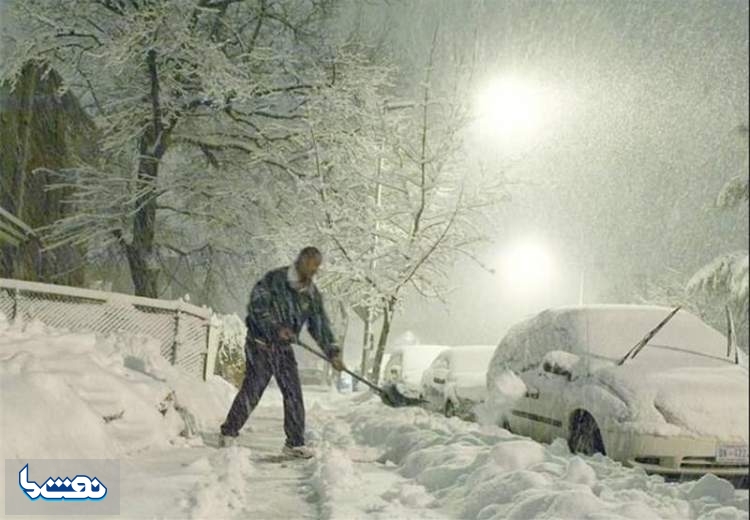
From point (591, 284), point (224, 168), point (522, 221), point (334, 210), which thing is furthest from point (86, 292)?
point (591, 284)

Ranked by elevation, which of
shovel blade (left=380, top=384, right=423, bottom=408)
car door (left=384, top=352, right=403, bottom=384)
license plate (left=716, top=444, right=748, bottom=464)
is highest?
car door (left=384, top=352, right=403, bottom=384)

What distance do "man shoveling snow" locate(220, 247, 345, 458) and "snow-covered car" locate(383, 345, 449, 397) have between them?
0.44 ft

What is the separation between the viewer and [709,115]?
1.08 meters

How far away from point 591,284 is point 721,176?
314mm

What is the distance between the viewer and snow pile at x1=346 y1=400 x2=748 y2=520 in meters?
1.23

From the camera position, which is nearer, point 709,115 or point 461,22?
point 709,115

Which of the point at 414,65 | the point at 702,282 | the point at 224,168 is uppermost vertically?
the point at 414,65

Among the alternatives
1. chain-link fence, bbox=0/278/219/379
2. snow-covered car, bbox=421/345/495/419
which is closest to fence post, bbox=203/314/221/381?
chain-link fence, bbox=0/278/219/379

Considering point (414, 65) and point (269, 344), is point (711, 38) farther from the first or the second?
point (269, 344)

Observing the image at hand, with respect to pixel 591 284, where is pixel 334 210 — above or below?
above

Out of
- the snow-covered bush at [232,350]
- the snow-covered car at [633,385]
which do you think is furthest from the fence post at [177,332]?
the snow-covered car at [633,385]

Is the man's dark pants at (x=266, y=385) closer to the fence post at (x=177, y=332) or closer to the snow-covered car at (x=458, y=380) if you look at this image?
the fence post at (x=177, y=332)

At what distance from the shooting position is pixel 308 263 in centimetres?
151

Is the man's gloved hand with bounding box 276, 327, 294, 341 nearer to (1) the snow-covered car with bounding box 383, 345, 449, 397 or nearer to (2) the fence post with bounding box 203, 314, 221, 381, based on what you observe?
(2) the fence post with bounding box 203, 314, 221, 381
